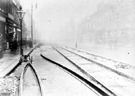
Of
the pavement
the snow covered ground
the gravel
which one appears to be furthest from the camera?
the snow covered ground

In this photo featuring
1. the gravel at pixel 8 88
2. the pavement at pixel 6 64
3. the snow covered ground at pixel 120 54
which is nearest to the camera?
the gravel at pixel 8 88

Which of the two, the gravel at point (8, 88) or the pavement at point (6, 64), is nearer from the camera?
the gravel at point (8, 88)

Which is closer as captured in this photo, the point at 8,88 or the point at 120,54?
the point at 8,88

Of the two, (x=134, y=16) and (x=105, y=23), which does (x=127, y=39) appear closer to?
(x=134, y=16)

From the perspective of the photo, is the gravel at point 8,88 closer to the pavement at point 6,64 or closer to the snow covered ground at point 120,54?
the pavement at point 6,64

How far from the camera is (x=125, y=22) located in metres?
31.4

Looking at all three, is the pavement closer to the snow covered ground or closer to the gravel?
the gravel

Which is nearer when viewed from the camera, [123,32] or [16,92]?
[16,92]

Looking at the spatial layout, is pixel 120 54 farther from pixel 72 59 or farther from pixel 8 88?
pixel 8 88

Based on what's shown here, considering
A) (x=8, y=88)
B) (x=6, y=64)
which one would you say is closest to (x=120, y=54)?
(x=6, y=64)

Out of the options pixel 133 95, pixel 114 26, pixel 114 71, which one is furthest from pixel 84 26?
pixel 133 95

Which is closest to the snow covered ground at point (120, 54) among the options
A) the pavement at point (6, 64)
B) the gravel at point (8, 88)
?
the pavement at point (6, 64)

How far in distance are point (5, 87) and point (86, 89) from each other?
3129mm

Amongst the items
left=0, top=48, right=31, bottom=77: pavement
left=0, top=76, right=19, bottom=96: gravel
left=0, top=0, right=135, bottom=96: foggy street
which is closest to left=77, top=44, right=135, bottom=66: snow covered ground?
left=0, top=0, right=135, bottom=96: foggy street
